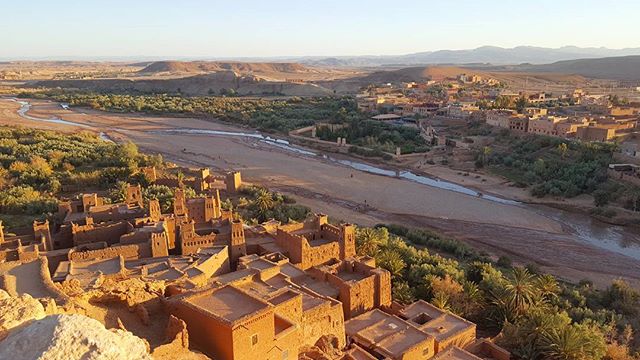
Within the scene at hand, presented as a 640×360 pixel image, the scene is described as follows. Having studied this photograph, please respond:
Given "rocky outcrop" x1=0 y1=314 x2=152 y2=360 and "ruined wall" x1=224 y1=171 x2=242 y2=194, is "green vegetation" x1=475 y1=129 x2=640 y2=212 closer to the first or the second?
"ruined wall" x1=224 y1=171 x2=242 y2=194

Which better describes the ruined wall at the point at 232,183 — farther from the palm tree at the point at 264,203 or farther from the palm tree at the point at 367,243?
the palm tree at the point at 367,243

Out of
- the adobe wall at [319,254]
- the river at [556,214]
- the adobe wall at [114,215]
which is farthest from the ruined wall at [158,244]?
the river at [556,214]

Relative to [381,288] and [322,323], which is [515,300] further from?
[322,323]

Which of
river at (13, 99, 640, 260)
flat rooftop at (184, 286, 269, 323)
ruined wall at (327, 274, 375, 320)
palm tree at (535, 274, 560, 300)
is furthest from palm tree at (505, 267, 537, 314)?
river at (13, 99, 640, 260)

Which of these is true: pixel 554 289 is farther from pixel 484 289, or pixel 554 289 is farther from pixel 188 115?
pixel 188 115

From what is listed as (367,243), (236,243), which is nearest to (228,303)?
(236,243)
